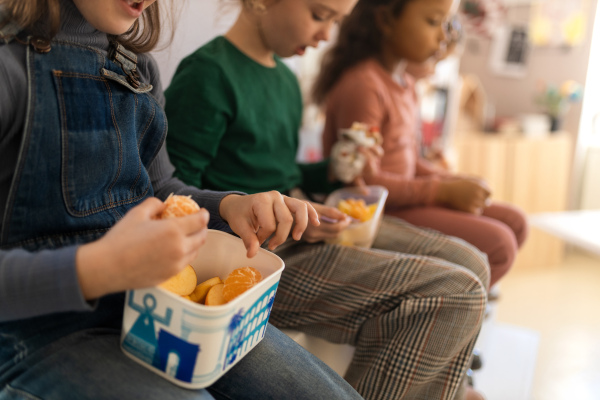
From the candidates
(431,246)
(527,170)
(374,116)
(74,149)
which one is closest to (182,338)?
(74,149)

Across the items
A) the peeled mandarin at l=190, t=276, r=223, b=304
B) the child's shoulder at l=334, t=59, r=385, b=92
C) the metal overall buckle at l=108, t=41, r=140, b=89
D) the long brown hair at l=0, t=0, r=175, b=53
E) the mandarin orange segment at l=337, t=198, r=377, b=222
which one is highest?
the long brown hair at l=0, t=0, r=175, b=53

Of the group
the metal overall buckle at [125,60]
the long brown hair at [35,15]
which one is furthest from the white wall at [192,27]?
the long brown hair at [35,15]

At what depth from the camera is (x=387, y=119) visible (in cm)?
128

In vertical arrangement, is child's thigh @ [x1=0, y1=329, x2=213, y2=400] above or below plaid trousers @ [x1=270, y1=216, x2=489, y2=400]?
above

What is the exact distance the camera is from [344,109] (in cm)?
122

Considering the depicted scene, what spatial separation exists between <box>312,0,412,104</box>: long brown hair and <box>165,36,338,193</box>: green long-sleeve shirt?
0.95 ft

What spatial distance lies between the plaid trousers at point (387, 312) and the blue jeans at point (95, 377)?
22 centimetres

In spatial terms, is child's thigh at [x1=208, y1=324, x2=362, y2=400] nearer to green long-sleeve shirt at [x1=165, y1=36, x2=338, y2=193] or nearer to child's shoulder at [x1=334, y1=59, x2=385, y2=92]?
green long-sleeve shirt at [x1=165, y1=36, x2=338, y2=193]

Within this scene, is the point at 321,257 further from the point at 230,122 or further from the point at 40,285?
the point at 40,285

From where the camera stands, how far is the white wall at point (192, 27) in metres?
0.94

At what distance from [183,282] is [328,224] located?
0.33 m

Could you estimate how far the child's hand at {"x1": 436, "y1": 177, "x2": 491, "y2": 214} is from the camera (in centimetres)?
117

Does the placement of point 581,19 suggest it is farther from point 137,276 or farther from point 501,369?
point 137,276

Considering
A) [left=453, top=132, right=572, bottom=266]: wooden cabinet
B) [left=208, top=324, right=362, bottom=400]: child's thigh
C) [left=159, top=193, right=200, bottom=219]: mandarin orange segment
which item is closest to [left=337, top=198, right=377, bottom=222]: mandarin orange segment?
[left=208, top=324, right=362, bottom=400]: child's thigh
